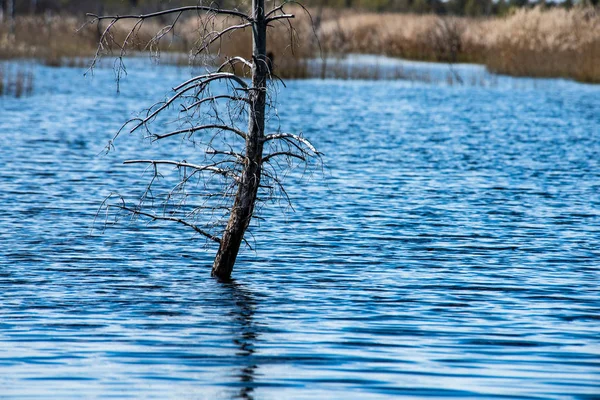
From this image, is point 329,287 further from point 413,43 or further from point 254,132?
point 413,43

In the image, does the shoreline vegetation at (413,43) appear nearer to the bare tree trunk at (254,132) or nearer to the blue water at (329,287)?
the blue water at (329,287)

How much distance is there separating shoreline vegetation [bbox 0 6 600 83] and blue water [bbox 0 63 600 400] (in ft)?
68.2

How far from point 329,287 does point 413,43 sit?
4404 centimetres

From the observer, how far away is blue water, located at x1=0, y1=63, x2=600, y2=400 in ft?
26.3

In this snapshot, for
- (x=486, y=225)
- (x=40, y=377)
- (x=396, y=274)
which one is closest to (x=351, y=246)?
(x=396, y=274)

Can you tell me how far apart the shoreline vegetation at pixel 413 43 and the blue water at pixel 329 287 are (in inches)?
818

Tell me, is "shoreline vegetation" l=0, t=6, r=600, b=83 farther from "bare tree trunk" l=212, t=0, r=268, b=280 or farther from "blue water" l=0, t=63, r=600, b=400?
"bare tree trunk" l=212, t=0, r=268, b=280

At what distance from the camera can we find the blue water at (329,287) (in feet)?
26.3

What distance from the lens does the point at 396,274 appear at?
1195cm

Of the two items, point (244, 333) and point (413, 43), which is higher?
point (413, 43)

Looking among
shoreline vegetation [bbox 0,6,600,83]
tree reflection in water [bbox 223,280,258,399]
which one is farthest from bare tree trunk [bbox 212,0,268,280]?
shoreline vegetation [bbox 0,6,600,83]

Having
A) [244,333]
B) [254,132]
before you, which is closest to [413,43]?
[254,132]

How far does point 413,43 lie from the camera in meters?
53.9

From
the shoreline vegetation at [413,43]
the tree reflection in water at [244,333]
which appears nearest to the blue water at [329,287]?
the tree reflection in water at [244,333]
